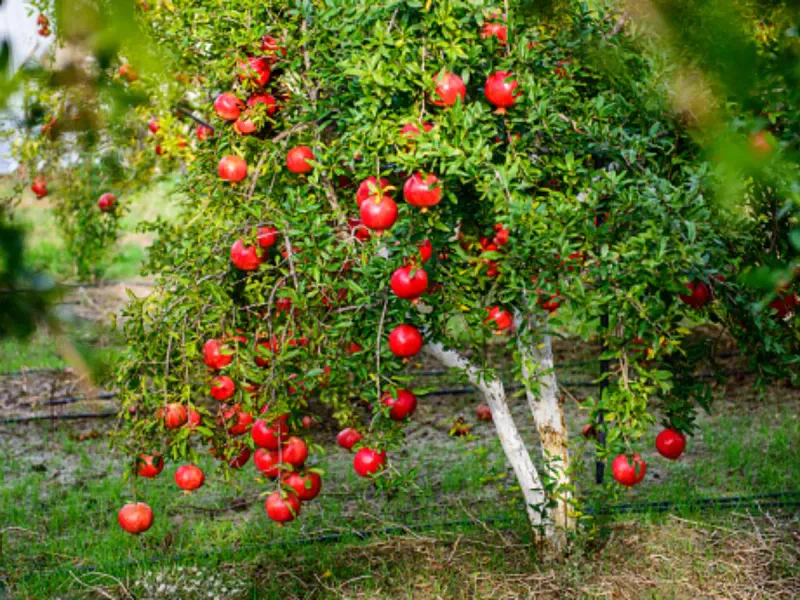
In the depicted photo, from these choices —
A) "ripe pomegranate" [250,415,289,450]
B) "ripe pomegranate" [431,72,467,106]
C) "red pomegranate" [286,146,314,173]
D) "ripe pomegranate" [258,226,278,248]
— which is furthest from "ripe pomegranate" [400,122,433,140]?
"ripe pomegranate" [250,415,289,450]

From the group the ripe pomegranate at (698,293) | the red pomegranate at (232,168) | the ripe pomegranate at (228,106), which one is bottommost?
the ripe pomegranate at (698,293)

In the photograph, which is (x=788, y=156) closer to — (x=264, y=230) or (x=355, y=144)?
(x=355, y=144)

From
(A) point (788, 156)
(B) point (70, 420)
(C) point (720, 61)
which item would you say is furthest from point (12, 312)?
(B) point (70, 420)

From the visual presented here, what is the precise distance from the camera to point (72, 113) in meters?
1.30

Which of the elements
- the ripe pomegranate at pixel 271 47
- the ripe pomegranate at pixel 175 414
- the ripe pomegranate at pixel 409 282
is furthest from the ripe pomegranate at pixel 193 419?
the ripe pomegranate at pixel 271 47

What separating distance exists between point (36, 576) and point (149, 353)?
1581mm

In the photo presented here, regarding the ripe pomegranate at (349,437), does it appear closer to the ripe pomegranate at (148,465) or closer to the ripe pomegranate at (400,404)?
the ripe pomegranate at (400,404)

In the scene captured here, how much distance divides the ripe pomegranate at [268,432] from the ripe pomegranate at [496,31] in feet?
4.84

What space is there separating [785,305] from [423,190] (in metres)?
1.27

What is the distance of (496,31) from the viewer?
291cm

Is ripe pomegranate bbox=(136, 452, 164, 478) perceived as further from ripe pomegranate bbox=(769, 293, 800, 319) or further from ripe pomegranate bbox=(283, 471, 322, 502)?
ripe pomegranate bbox=(769, 293, 800, 319)

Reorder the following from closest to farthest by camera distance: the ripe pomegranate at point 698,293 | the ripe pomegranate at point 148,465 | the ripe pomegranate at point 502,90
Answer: the ripe pomegranate at point 502,90
the ripe pomegranate at point 698,293
the ripe pomegranate at point 148,465

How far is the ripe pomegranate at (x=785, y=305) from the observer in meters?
2.86

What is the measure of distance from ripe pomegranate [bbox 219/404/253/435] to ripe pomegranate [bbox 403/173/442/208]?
0.97 metres
